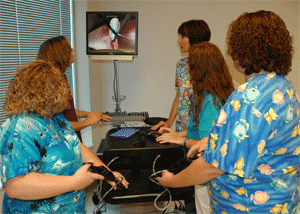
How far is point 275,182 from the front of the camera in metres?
0.95

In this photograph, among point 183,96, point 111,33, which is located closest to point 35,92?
point 183,96

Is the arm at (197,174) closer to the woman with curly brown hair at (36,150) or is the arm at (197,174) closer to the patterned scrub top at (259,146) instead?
the patterned scrub top at (259,146)

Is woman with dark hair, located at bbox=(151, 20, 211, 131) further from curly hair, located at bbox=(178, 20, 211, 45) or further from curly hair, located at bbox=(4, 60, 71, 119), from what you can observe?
curly hair, located at bbox=(4, 60, 71, 119)

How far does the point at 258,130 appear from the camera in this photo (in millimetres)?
862

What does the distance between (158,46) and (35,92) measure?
275 cm

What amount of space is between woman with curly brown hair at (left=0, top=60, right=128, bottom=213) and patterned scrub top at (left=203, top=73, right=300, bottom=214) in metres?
0.51

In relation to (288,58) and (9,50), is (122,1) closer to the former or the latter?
(9,50)

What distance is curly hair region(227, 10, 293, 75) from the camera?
93cm

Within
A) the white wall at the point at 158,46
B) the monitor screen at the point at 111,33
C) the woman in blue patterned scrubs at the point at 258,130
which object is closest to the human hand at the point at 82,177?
the woman in blue patterned scrubs at the point at 258,130

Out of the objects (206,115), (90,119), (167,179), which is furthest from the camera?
(90,119)

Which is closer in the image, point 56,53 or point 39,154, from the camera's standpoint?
point 39,154

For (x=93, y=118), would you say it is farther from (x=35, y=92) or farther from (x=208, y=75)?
(x=35, y=92)

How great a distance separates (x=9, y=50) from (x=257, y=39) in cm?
191

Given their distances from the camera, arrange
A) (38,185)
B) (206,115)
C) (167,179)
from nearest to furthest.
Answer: (38,185) → (167,179) → (206,115)
